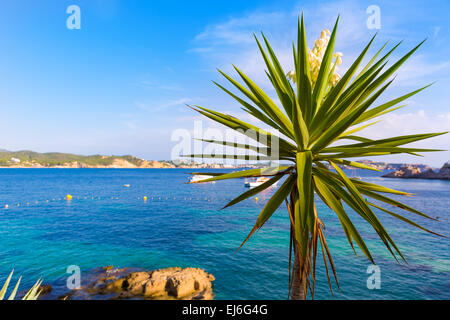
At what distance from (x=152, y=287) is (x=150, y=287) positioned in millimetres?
82

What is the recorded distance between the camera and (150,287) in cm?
994

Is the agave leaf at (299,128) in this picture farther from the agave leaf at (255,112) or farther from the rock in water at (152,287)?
the rock in water at (152,287)

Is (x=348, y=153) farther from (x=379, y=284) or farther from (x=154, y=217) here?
(x=154, y=217)

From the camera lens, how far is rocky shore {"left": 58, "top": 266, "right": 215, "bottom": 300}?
379 inches

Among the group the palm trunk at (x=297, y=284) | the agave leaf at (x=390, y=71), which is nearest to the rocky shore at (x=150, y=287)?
the palm trunk at (x=297, y=284)

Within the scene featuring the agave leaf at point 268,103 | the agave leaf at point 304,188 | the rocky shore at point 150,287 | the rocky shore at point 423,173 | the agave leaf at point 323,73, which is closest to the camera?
the agave leaf at point 304,188

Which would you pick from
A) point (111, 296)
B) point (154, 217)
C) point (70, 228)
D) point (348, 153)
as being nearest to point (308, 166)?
point (348, 153)

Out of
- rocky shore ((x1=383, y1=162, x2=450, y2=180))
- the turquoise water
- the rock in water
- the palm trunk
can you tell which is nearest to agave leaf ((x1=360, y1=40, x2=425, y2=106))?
the palm trunk

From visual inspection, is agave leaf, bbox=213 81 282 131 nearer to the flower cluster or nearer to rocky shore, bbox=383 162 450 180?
the flower cluster

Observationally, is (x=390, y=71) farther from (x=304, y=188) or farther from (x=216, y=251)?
(x=216, y=251)

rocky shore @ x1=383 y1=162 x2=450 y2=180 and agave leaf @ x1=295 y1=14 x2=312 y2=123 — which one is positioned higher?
agave leaf @ x1=295 y1=14 x2=312 y2=123

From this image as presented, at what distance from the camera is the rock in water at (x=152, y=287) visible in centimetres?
967

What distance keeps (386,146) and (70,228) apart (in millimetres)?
25460
